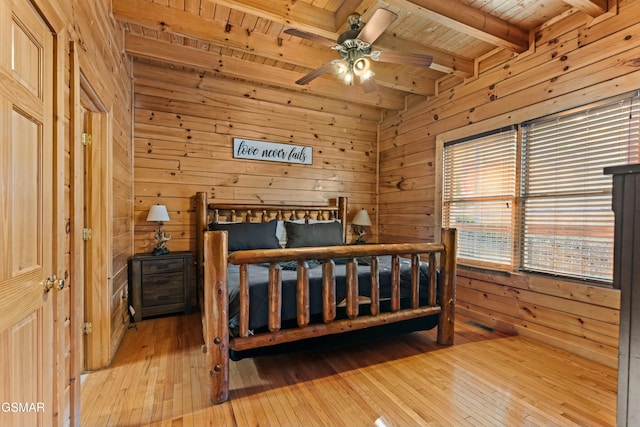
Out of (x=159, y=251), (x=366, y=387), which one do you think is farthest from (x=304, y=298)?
(x=159, y=251)

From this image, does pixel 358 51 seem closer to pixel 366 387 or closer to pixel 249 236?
pixel 249 236

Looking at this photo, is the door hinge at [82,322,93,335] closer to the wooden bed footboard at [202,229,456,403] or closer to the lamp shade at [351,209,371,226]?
the wooden bed footboard at [202,229,456,403]

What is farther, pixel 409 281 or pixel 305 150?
pixel 305 150

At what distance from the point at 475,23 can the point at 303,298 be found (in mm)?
2710

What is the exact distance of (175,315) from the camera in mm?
3266

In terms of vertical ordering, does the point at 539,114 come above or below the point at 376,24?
below

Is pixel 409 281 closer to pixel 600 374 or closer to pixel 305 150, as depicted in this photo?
pixel 600 374

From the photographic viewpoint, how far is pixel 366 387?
1946 mm

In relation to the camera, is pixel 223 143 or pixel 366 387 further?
pixel 223 143

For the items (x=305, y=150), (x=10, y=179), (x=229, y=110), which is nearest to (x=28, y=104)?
(x=10, y=179)

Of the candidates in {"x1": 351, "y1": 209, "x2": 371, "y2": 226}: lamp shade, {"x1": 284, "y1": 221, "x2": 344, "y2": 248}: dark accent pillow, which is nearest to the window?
{"x1": 351, "y1": 209, "x2": 371, "y2": 226}: lamp shade

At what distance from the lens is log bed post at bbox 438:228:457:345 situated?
2537 millimetres

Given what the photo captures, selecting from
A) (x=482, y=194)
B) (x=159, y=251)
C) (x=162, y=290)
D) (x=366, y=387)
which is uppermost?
(x=482, y=194)

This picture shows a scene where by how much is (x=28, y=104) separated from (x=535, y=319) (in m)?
3.73
